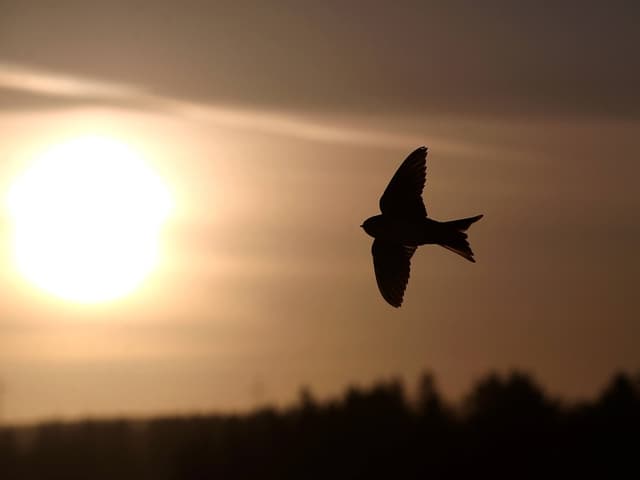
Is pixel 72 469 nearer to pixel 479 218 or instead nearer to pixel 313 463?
pixel 313 463

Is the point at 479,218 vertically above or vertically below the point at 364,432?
below

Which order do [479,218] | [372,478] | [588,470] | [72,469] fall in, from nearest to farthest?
[479,218], [588,470], [372,478], [72,469]

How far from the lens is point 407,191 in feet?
52.2

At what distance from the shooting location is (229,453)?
80.9m

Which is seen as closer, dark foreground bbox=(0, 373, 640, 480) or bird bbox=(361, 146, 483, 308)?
bird bbox=(361, 146, 483, 308)

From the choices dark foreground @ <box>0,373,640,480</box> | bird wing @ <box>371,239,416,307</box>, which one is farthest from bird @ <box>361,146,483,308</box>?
dark foreground @ <box>0,373,640,480</box>

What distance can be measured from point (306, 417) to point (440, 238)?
69.7 meters

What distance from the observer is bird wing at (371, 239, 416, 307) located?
16.2 m

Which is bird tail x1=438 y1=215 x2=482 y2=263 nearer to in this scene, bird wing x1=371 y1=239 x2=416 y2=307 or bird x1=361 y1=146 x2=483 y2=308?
bird x1=361 y1=146 x2=483 y2=308

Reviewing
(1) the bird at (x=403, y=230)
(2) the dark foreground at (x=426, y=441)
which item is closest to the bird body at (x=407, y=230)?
(1) the bird at (x=403, y=230)

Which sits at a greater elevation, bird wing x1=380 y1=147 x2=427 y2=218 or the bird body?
bird wing x1=380 y1=147 x2=427 y2=218

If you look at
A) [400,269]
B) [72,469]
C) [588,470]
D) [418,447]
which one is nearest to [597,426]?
[588,470]

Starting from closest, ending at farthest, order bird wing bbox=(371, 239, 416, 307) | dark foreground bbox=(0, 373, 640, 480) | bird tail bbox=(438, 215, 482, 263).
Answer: bird tail bbox=(438, 215, 482, 263) → bird wing bbox=(371, 239, 416, 307) → dark foreground bbox=(0, 373, 640, 480)

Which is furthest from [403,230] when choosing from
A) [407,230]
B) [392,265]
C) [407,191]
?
[392,265]
